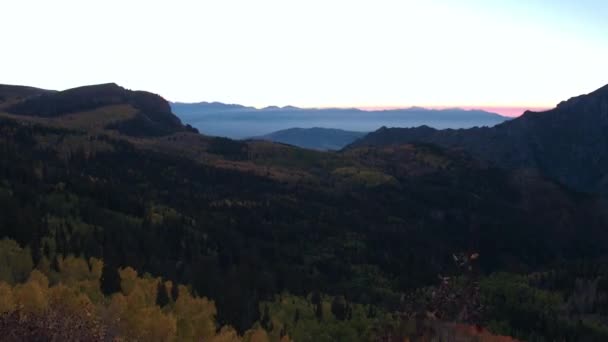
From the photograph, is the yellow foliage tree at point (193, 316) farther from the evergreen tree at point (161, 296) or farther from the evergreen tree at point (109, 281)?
the evergreen tree at point (109, 281)

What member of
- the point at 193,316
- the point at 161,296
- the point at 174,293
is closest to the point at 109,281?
the point at 161,296

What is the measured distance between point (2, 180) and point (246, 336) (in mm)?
102624

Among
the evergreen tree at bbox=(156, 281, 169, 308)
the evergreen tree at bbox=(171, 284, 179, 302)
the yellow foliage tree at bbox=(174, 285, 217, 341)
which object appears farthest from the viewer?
the evergreen tree at bbox=(171, 284, 179, 302)

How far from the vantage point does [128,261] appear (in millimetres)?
120938

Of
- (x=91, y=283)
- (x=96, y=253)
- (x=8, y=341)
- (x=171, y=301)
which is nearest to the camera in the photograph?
(x=8, y=341)

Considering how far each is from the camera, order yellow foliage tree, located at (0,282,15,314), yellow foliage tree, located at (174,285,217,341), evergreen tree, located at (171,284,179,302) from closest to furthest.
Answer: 1. yellow foliage tree, located at (0,282,15,314)
2. yellow foliage tree, located at (174,285,217,341)
3. evergreen tree, located at (171,284,179,302)

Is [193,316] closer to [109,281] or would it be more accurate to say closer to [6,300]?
[109,281]

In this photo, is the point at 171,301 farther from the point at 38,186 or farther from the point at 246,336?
the point at 38,186

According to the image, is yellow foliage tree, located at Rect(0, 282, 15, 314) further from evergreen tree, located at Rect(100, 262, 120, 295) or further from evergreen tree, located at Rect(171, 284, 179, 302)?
evergreen tree, located at Rect(171, 284, 179, 302)

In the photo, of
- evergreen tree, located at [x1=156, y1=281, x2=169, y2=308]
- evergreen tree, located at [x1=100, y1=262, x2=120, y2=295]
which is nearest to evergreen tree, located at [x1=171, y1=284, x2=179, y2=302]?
evergreen tree, located at [x1=156, y1=281, x2=169, y2=308]

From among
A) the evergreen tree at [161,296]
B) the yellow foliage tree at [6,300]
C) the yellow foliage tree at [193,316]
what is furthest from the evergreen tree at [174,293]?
the yellow foliage tree at [6,300]

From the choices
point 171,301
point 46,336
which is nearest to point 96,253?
point 171,301

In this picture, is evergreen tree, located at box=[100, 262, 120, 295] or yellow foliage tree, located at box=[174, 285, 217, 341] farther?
evergreen tree, located at box=[100, 262, 120, 295]

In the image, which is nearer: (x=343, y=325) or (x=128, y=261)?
(x=128, y=261)
